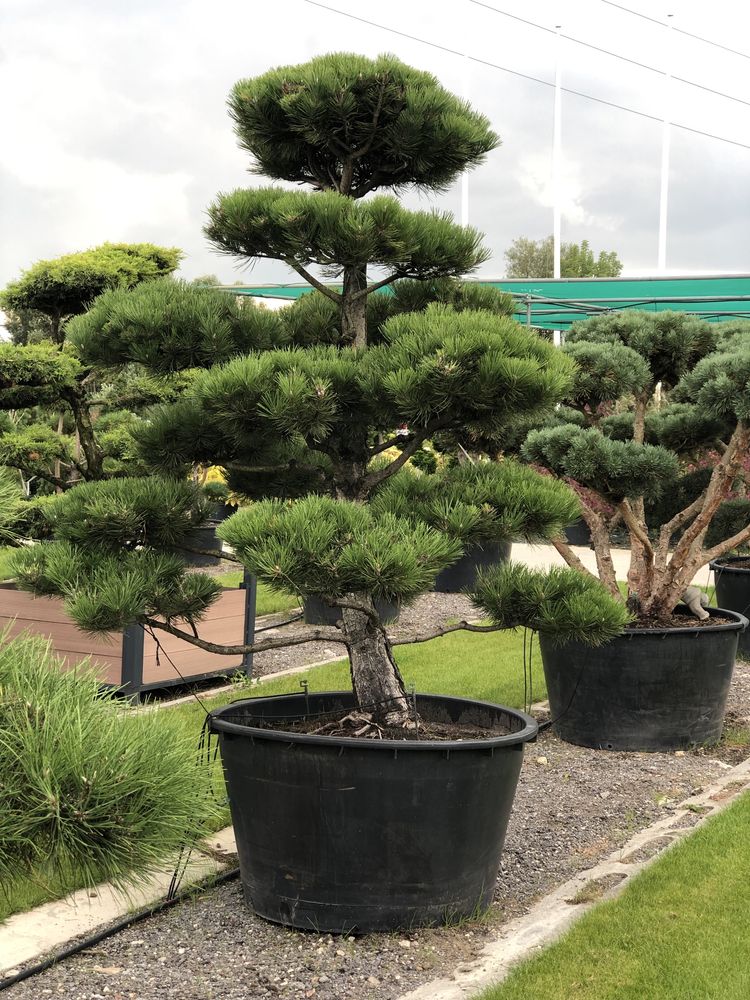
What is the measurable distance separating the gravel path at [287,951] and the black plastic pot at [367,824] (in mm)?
78

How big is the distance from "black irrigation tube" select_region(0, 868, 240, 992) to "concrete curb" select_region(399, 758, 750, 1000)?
2.97ft

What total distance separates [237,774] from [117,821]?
5.51 ft

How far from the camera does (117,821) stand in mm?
1476

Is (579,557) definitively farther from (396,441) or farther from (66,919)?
(66,919)

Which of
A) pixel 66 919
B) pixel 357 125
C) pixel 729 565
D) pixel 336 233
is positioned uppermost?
pixel 357 125

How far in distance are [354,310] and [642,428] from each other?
2611mm

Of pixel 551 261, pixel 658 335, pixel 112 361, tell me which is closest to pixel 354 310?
pixel 112 361

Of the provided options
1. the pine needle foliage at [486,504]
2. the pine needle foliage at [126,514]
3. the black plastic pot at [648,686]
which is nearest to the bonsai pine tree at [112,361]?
the pine needle foliage at [126,514]

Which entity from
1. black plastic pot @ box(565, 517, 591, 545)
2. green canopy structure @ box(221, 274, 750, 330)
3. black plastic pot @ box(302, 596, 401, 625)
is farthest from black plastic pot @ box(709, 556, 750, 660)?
green canopy structure @ box(221, 274, 750, 330)

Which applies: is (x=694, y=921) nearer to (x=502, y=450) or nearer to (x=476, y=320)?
(x=476, y=320)

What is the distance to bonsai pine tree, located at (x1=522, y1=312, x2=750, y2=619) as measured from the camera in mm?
5246

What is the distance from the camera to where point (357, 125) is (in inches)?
144

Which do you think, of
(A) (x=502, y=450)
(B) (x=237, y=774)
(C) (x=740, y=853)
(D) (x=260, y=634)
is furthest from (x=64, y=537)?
(D) (x=260, y=634)

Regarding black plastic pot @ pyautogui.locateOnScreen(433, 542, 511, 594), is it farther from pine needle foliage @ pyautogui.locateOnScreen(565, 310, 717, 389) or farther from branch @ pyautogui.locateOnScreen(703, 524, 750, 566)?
branch @ pyautogui.locateOnScreen(703, 524, 750, 566)
